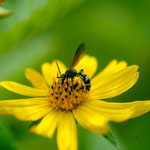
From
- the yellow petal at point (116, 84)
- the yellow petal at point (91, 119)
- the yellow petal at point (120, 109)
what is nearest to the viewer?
the yellow petal at point (91, 119)

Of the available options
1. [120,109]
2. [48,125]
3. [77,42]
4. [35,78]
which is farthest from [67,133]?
[77,42]

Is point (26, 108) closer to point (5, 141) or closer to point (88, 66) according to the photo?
point (5, 141)

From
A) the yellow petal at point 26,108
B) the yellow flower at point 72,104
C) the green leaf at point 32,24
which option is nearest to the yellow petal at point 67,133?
the yellow flower at point 72,104

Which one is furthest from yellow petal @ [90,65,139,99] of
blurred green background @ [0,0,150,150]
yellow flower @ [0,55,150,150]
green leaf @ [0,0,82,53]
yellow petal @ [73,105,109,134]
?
green leaf @ [0,0,82,53]

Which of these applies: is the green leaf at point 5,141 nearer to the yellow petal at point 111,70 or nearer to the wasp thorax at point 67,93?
the wasp thorax at point 67,93

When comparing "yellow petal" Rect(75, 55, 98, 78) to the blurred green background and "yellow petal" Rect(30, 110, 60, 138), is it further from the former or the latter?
"yellow petal" Rect(30, 110, 60, 138)

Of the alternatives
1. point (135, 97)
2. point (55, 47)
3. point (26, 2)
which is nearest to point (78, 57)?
point (26, 2)
